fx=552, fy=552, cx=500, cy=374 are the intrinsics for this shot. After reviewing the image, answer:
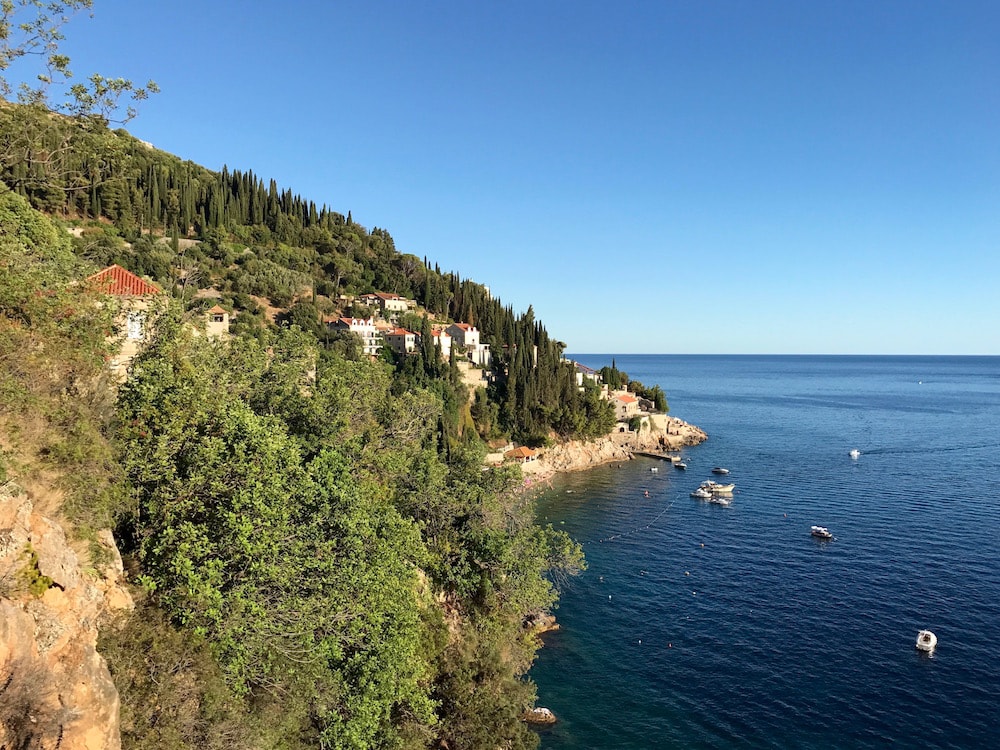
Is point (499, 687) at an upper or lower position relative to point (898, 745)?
upper

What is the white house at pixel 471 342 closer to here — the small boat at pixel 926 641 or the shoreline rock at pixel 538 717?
the small boat at pixel 926 641

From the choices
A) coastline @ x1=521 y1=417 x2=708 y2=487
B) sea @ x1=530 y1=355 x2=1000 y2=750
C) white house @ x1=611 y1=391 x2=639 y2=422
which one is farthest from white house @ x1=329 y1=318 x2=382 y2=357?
white house @ x1=611 y1=391 x2=639 y2=422

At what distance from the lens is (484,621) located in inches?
1168

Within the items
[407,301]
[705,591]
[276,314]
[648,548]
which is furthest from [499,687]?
[407,301]

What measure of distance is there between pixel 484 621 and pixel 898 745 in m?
21.9

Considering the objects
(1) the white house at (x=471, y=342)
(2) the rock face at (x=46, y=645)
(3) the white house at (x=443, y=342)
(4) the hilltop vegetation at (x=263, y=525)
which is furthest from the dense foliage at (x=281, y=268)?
(2) the rock face at (x=46, y=645)

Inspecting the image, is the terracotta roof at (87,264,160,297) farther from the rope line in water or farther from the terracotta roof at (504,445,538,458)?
the terracotta roof at (504,445,538,458)

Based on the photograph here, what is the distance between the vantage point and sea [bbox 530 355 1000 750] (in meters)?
29.8

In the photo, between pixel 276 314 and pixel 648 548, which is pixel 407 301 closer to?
pixel 276 314

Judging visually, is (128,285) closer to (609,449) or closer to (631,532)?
(631,532)

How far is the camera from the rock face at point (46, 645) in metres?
10.2

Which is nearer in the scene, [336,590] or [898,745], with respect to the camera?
[336,590]

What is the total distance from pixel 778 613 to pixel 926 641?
340 inches

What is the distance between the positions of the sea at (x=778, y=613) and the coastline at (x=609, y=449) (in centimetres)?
470
